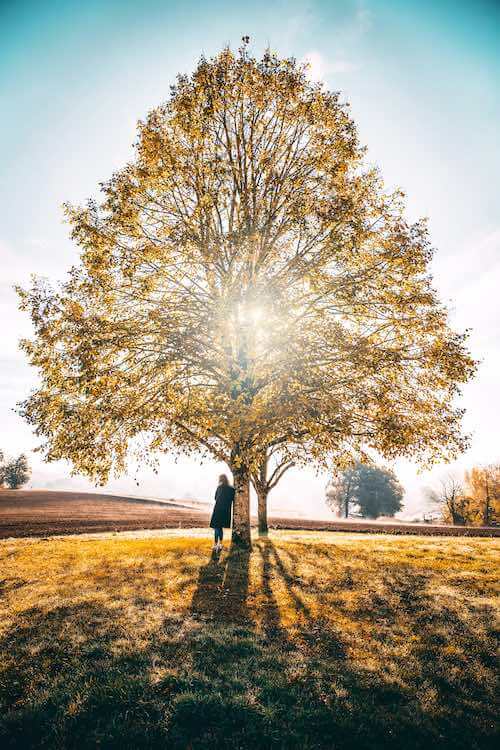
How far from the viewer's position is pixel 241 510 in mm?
11867

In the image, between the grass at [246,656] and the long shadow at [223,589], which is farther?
the long shadow at [223,589]

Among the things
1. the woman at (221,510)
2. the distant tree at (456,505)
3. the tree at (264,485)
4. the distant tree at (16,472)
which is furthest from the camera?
the distant tree at (16,472)

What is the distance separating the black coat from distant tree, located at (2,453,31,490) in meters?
57.4

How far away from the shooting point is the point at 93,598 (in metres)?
7.39

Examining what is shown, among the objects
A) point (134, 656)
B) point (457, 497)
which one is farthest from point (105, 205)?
point (457, 497)

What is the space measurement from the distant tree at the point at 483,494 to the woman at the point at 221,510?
53.4 m

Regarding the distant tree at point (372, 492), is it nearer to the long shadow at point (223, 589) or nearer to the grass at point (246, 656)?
the long shadow at point (223, 589)

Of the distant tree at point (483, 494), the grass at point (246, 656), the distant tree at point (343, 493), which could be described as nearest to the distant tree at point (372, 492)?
the distant tree at point (343, 493)

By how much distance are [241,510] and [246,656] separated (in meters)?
6.58

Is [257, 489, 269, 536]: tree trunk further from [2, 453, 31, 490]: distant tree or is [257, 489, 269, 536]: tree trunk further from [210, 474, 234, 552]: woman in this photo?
[2, 453, 31, 490]: distant tree

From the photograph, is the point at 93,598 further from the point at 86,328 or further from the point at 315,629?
the point at 86,328

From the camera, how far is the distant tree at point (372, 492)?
55812 mm

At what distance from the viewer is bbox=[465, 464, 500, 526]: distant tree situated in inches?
2035

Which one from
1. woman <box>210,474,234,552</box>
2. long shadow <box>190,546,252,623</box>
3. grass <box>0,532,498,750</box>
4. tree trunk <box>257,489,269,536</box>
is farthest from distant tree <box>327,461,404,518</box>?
grass <box>0,532,498,750</box>
